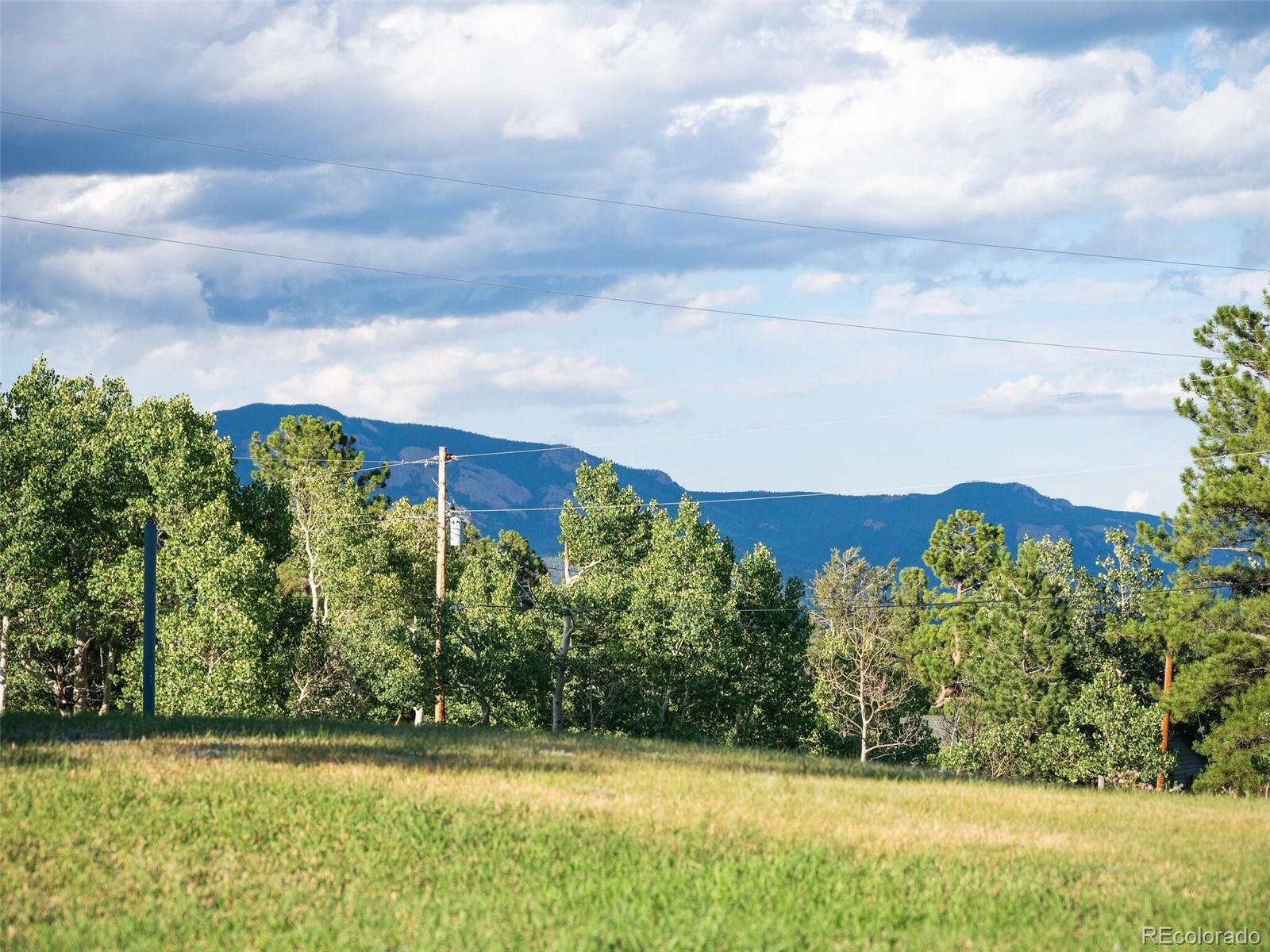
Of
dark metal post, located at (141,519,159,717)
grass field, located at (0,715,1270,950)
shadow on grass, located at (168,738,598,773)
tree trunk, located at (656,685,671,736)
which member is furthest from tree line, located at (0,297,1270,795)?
grass field, located at (0,715,1270,950)

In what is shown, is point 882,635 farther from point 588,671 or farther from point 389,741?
point 389,741

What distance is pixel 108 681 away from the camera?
43562mm

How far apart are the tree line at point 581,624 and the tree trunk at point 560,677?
16 centimetres

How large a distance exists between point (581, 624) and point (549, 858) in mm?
38176

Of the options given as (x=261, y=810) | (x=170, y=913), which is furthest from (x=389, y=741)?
(x=170, y=913)

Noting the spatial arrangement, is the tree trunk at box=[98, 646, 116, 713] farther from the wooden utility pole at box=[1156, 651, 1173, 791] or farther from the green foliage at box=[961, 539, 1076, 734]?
the wooden utility pole at box=[1156, 651, 1173, 791]

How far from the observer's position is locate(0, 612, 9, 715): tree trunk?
40.3 m

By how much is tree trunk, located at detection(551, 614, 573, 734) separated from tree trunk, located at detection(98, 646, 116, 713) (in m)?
15.1

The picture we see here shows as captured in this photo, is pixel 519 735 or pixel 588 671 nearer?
pixel 519 735

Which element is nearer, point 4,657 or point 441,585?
point 4,657

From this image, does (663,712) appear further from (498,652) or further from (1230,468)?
(1230,468)

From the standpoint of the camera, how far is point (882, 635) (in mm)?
63906

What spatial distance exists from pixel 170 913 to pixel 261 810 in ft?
8.96

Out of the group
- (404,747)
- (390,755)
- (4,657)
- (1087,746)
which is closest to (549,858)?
(390,755)
